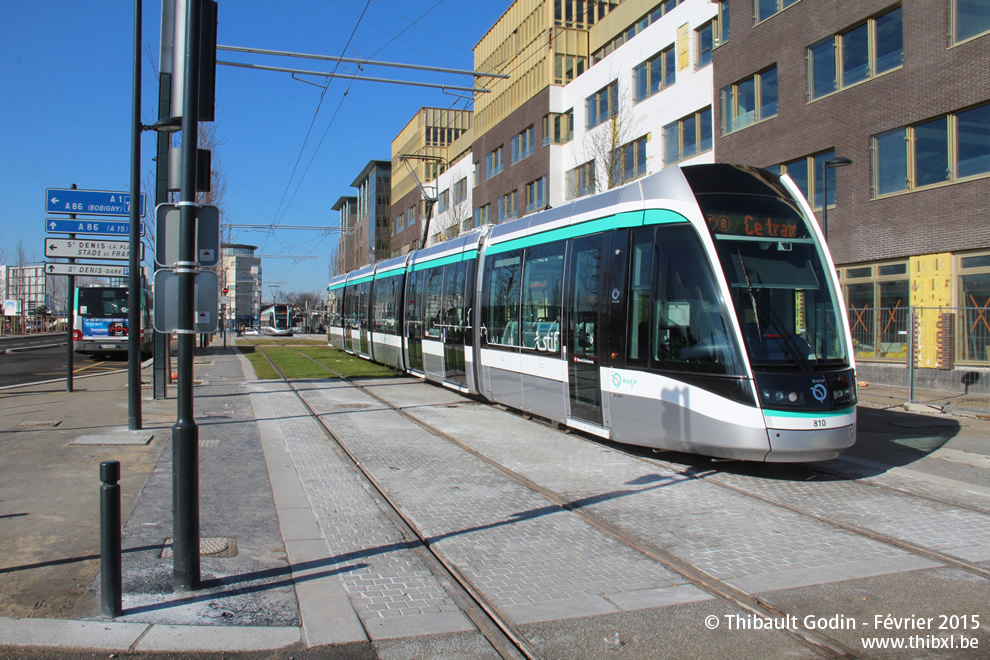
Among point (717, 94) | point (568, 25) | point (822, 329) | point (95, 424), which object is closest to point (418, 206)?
point (568, 25)

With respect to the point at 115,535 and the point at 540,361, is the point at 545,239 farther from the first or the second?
the point at 115,535

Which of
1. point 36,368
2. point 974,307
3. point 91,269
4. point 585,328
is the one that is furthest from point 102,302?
point 974,307

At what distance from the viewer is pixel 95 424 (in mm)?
11492

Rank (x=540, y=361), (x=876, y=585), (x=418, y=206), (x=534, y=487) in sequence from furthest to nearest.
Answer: (x=418, y=206), (x=540, y=361), (x=534, y=487), (x=876, y=585)

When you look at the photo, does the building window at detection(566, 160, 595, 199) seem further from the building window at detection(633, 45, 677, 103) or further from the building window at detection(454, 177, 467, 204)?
the building window at detection(454, 177, 467, 204)

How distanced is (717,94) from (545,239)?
1792cm

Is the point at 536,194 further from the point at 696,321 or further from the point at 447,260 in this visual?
the point at 696,321

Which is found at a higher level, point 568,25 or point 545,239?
point 568,25

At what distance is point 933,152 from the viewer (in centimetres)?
1862

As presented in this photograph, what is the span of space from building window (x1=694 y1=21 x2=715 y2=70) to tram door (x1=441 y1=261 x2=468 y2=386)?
55.4 ft

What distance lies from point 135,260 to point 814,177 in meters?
A: 18.9

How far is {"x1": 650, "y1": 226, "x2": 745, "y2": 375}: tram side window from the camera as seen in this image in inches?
300

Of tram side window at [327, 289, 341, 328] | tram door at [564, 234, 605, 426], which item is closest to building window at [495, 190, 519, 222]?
tram side window at [327, 289, 341, 328]

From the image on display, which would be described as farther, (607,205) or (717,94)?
(717,94)
